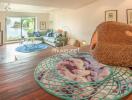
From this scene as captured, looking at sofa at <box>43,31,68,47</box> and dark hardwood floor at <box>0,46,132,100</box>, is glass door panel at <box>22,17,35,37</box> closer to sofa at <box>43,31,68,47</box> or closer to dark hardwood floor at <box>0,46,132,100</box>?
sofa at <box>43,31,68,47</box>

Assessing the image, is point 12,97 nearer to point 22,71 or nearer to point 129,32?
point 22,71

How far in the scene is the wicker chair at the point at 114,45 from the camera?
Answer: 6.86 ft

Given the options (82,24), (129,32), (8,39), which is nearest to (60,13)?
(82,24)

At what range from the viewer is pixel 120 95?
1381 millimetres

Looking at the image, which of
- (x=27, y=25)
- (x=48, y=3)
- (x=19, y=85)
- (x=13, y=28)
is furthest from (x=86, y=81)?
(x=27, y=25)

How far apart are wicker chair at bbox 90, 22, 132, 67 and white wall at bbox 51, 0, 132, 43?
3871 mm

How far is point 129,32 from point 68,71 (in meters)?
1.30

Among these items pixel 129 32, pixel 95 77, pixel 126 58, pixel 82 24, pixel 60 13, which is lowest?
pixel 95 77

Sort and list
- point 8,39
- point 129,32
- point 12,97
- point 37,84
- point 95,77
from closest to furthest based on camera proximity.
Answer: point 12,97
point 37,84
point 95,77
point 129,32
point 8,39

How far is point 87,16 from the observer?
7215mm

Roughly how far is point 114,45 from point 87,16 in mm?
5359

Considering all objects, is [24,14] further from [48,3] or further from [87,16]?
[87,16]

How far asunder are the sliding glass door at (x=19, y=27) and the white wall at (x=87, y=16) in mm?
2141

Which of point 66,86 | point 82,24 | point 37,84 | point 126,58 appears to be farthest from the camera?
point 82,24
